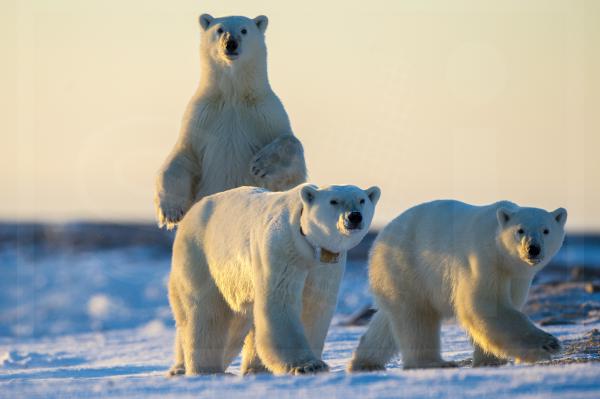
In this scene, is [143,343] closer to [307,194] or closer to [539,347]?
[539,347]

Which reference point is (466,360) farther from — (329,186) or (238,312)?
(329,186)

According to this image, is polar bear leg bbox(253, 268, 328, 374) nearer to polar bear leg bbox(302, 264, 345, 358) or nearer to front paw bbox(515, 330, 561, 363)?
polar bear leg bbox(302, 264, 345, 358)

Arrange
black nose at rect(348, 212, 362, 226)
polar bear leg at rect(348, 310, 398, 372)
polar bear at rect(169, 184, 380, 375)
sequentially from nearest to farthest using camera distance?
black nose at rect(348, 212, 362, 226) → polar bear at rect(169, 184, 380, 375) → polar bear leg at rect(348, 310, 398, 372)

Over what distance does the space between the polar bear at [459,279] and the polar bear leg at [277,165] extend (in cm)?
114

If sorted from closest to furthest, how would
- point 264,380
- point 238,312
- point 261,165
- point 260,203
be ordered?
point 264,380 < point 260,203 < point 238,312 < point 261,165

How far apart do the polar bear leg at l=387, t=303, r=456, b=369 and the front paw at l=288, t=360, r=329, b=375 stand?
1.37 m

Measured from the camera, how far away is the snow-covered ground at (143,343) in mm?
4906

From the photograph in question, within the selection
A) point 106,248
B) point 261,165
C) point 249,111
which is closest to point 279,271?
point 261,165

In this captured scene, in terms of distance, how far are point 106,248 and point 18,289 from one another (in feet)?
13.2

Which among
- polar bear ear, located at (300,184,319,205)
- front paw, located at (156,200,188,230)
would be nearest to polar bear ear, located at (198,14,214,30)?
front paw, located at (156,200,188,230)

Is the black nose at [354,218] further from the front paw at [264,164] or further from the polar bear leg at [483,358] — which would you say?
the front paw at [264,164]

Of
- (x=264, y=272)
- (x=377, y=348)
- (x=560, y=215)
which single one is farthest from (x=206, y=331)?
(x=560, y=215)

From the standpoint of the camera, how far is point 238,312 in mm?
6887

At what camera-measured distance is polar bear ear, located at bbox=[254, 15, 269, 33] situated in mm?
8570
